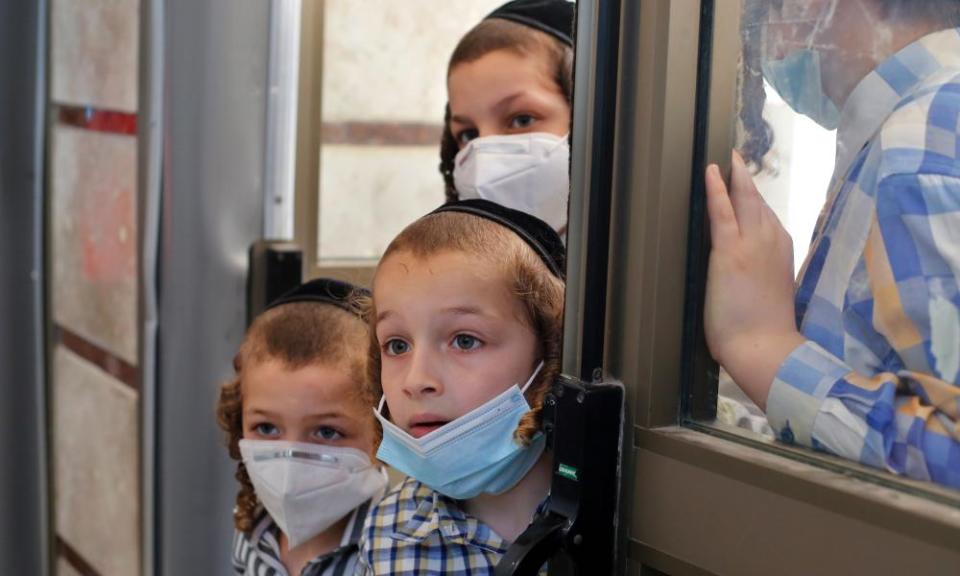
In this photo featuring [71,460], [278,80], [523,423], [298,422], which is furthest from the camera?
[71,460]

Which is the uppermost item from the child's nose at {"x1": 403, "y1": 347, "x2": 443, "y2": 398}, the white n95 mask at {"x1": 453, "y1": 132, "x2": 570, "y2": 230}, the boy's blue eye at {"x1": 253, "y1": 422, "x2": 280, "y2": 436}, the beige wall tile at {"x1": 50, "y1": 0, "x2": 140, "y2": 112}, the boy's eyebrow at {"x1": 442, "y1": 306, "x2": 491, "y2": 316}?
the beige wall tile at {"x1": 50, "y1": 0, "x2": 140, "y2": 112}

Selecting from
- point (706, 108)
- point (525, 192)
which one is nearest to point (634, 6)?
point (706, 108)

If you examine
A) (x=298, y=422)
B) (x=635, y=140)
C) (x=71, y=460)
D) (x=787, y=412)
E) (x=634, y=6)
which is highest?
(x=634, y=6)

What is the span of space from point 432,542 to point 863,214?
2.46 feet

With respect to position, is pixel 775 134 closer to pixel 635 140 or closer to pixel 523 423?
pixel 635 140

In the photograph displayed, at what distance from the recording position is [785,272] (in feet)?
4.36

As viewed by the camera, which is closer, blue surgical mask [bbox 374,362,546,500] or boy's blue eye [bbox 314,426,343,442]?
blue surgical mask [bbox 374,362,546,500]

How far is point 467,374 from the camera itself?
1.58 meters

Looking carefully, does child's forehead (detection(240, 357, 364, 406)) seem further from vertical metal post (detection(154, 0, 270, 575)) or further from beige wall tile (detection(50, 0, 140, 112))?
beige wall tile (detection(50, 0, 140, 112))

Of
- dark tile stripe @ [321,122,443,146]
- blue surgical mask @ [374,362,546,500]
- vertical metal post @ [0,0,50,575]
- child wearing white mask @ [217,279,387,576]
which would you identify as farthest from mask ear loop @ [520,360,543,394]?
vertical metal post @ [0,0,50,575]

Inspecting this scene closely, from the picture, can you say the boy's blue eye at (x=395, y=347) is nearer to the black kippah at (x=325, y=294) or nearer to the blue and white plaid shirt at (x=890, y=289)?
the black kippah at (x=325, y=294)

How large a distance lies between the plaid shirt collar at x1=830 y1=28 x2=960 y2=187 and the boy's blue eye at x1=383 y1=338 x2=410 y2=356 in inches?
25.1

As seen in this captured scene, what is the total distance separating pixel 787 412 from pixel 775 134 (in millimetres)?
310

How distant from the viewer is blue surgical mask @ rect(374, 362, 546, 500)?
1550 mm
